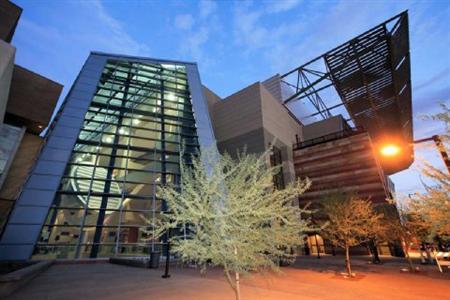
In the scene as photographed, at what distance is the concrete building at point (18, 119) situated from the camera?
20.2 metres

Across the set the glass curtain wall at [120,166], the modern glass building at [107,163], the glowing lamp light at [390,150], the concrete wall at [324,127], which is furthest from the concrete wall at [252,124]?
the glowing lamp light at [390,150]

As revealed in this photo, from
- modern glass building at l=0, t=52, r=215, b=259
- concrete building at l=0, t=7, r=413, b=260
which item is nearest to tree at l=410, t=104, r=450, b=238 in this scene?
concrete building at l=0, t=7, r=413, b=260

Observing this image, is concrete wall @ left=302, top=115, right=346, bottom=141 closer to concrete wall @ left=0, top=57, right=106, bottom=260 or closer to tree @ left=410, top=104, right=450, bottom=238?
concrete wall @ left=0, top=57, right=106, bottom=260

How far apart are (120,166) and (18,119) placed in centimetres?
1481

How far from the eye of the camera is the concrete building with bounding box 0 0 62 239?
2025 cm

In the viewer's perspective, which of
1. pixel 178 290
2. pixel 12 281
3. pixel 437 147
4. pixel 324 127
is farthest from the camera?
pixel 324 127

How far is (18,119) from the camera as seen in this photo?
76.5 ft

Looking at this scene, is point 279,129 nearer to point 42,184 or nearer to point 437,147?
point 42,184

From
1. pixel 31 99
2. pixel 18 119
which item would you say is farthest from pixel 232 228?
pixel 18 119

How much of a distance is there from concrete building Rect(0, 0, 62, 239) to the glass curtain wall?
683 cm

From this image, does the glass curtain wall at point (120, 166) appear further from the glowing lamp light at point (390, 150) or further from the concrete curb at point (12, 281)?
the glowing lamp light at point (390, 150)

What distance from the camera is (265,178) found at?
5.83m

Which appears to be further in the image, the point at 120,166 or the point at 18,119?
the point at 18,119

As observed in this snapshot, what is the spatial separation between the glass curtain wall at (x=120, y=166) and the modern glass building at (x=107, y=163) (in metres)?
0.06
